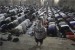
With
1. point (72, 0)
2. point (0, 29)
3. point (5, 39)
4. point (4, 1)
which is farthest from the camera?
point (4, 1)

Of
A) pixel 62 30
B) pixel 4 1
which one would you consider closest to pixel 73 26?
pixel 62 30

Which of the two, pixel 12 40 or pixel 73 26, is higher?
pixel 12 40

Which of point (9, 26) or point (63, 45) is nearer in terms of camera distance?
point (63, 45)

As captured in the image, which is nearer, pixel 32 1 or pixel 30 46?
pixel 30 46

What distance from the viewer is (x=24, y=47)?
1062cm

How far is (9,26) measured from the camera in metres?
17.9

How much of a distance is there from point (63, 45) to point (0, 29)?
8.07 m

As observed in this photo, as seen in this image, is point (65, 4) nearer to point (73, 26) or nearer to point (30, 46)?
point (73, 26)

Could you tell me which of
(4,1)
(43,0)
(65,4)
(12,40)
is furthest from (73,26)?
(4,1)

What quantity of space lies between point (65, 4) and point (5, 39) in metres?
37.8

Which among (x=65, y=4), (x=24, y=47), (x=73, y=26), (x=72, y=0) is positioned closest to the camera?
(x=24, y=47)

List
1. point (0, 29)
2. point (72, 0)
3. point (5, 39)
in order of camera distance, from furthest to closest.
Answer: point (72, 0) → point (0, 29) → point (5, 39)

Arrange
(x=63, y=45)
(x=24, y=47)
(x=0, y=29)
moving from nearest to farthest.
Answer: (x=24, y=47)
(x=63, y=45)
(x=0, y=29)

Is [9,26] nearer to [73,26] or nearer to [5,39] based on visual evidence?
[5,39]
